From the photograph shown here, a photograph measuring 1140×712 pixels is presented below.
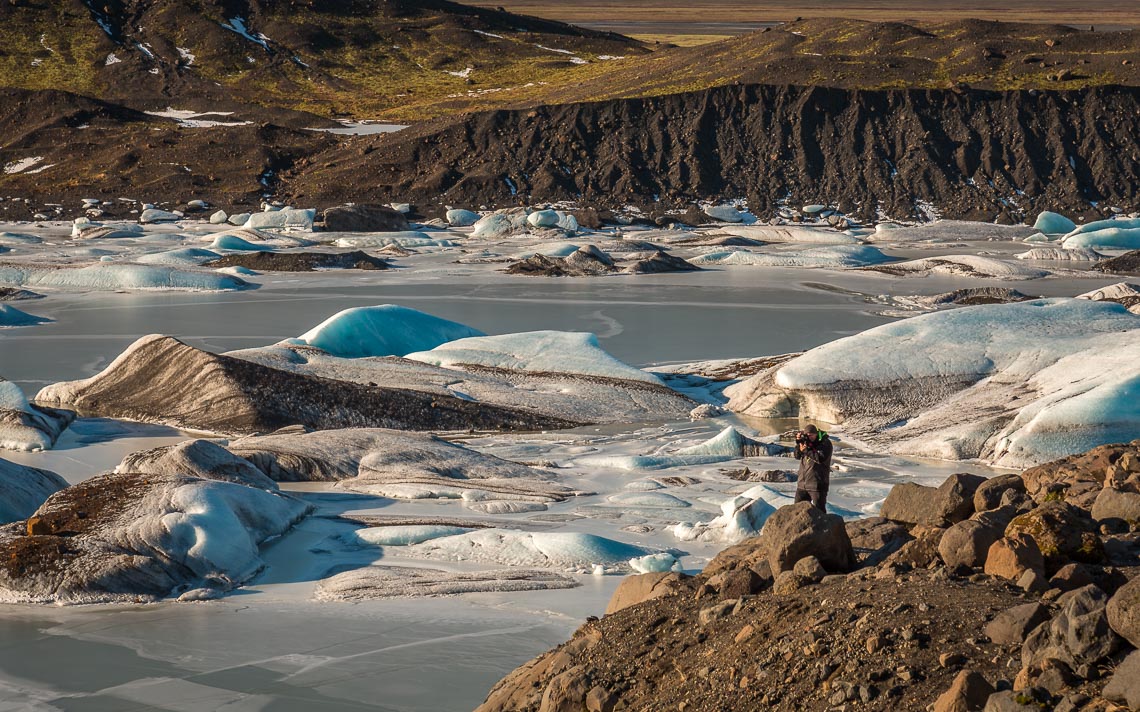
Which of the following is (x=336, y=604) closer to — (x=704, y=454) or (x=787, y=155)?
(x=704, y=454)

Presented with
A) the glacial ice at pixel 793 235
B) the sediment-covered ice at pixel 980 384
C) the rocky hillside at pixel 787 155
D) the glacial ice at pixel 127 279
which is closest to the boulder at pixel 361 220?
the rocky hillside at pixel 787 155

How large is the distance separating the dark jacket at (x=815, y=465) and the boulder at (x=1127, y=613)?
4177 millimetres

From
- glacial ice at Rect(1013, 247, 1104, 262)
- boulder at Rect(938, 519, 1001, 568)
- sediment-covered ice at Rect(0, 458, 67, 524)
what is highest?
boulder at Rect(938, 519, 1001, 568)

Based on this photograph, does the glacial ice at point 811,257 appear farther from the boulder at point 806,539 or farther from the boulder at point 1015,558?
the boulder at point 1015,558

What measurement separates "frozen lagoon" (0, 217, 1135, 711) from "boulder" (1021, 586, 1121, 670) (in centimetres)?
294

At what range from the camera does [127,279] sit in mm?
28125

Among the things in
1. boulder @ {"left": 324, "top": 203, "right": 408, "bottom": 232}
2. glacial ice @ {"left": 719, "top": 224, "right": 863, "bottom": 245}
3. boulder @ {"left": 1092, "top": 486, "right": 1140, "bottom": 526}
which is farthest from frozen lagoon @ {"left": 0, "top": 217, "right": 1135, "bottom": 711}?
boulder @ {"left": 324, "top": 203, "right": 408, "bottom": 232}

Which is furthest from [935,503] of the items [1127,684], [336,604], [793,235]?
[793,235]

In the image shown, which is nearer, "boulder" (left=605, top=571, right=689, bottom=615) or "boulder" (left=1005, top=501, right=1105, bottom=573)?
"boulder" (left=1005, top=501, right=1105, bottom=573)

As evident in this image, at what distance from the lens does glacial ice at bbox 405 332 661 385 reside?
635 inches

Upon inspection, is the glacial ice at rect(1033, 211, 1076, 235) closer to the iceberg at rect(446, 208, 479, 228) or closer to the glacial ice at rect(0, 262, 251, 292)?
the iceberg at rect(446, 208, 479, 228)

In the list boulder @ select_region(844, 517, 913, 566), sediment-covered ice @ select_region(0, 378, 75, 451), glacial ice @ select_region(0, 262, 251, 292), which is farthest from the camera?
glacial ice @ select_region(0, 262, 251, 292)

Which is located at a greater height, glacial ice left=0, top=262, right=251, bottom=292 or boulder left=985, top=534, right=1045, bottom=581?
boulder left=985, top=534, right=1045, bottom=581

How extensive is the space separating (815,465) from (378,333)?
10401mm
